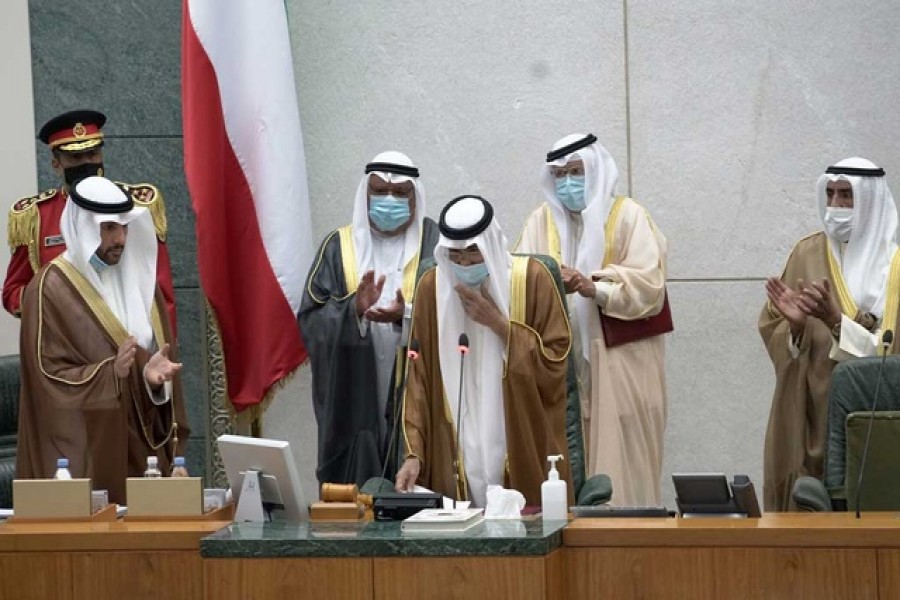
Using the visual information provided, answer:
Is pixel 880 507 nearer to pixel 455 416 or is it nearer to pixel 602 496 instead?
pixel 602 496

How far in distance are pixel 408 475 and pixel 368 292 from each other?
1.20 meters

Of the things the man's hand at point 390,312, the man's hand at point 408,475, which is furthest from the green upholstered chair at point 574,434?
the man's hand at point 390,312

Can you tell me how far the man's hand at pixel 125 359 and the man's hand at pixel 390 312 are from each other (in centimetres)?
98

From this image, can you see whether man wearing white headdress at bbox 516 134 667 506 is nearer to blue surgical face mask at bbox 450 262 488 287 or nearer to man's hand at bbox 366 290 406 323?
man's hand at bbox 366 290 406 323

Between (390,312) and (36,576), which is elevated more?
(390,312)

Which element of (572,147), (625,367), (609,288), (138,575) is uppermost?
(572,147)

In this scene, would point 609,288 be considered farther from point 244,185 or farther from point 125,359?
point 125,359

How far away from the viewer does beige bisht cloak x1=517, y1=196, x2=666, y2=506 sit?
7.60m

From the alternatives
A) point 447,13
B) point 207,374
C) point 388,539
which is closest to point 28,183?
point 207,374

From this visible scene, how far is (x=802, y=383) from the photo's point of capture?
7434 mm

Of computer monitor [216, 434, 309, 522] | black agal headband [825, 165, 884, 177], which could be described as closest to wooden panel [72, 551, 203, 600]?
computer monitor [216, 434, 309, 522]

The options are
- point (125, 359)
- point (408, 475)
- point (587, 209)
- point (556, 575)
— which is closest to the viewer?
point (556, 575)

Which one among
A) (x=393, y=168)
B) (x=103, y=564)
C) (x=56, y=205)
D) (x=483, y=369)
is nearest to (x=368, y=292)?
(x=393, y=168)

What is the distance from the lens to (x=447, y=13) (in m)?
9.30
